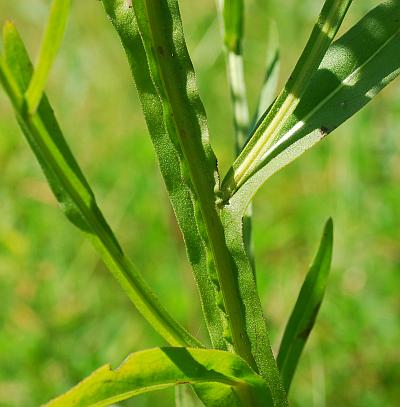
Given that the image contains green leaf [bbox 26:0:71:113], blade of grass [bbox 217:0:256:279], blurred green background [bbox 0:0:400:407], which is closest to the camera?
green leaf [bbox 26:0:71:113]

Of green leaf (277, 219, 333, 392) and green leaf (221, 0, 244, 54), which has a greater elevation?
green leaf (221, 0, 244, 54)

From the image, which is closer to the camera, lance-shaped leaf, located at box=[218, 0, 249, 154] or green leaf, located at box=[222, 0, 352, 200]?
green leaf, located at box=[222, 0, 352, 200]

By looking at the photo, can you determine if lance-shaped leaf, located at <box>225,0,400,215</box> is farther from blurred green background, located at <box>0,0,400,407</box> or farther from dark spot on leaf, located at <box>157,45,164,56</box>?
blurred green background, located at <box>0,0,400,407</box>

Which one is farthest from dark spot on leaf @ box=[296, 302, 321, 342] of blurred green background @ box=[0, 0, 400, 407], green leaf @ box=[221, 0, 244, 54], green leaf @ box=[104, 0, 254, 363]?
Result: blurred green background @ box=[0, 0, 400, 407]

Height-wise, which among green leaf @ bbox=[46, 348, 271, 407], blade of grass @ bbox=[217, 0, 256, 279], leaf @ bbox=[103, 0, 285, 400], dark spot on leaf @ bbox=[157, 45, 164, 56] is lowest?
green leaf @ bbox=[46, 348, 271, 407]

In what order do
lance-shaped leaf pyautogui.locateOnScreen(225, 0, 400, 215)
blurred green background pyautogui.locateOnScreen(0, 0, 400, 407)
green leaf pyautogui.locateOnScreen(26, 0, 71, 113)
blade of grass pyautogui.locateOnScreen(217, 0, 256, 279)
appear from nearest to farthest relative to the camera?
green leaf pyautogui.locateOnScreen(26, 0, 71, 113), lance-shaped leaf pyautogui.locateOnScreen(225, 0, 400, 215), blade of grass pyautogui.locateOnScreen(217, 0, 256, 279), blurred green background pyautogui.locateOnScreen(0, 0, 400, 407)

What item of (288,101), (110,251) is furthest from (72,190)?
(288,101)
